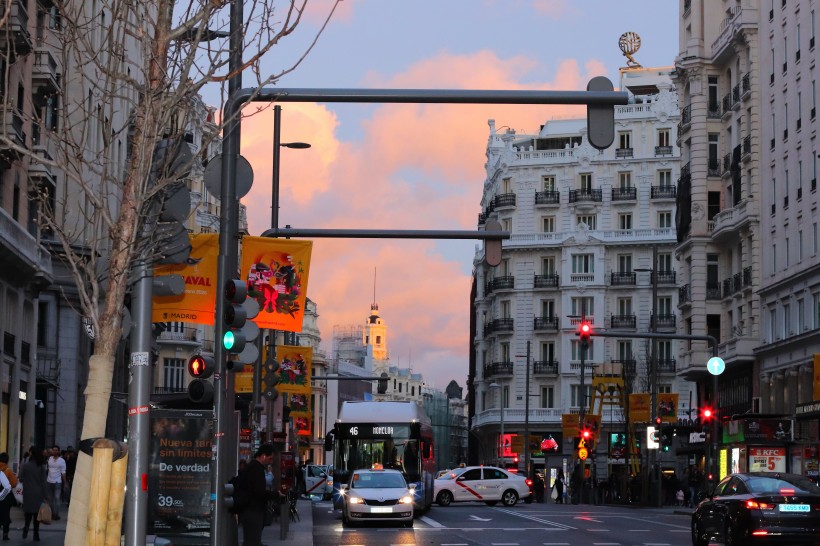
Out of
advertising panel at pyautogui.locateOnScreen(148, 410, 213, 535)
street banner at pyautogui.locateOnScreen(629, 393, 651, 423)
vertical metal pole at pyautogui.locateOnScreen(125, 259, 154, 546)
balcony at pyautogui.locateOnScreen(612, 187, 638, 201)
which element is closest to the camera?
vertical metal pole at pyautogui.locateOnScreen(125, 259, 154, 546)

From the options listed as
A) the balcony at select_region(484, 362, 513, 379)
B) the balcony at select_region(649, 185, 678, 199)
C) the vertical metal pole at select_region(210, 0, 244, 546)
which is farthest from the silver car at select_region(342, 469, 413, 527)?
the balcony at select_region(484, 362, 513, 379)

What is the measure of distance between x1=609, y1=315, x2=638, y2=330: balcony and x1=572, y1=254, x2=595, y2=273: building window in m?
3.85

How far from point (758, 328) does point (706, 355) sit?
538 cm

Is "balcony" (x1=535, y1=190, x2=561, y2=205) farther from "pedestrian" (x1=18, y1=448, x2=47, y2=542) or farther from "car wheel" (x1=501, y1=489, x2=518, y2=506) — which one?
"pedestrian" (x1=18, y1=448, x2=47, y2=542)

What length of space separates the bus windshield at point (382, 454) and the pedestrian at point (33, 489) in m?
17.4

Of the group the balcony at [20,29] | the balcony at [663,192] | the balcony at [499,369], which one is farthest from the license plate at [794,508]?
the balcony at [499,369]

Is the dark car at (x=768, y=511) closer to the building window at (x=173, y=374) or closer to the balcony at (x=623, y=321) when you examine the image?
the building window at (x=173, y=374)

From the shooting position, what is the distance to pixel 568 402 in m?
110

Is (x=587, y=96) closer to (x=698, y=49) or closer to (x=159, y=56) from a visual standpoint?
(x=159, y=56)

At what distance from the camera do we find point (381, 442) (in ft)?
150

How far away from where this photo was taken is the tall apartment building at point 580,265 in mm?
110188

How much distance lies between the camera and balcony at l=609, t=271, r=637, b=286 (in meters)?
110

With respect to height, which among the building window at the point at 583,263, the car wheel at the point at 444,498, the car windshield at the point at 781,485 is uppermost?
the building window at the point at 583,263

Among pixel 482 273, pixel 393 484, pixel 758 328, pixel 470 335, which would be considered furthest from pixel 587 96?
pixel 470 335
